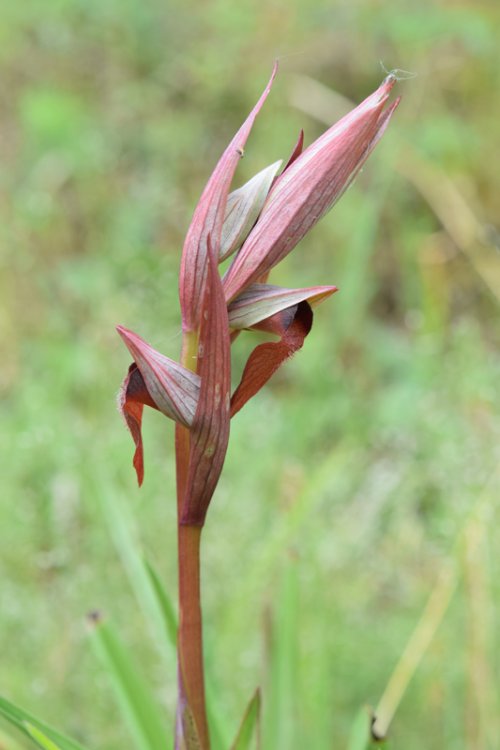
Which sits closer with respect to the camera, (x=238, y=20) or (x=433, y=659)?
(x=433, y=659)

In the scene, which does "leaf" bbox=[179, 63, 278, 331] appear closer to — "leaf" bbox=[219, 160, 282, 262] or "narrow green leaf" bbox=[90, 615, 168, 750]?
"leaf" bbox=[219, 160, 282, 262]

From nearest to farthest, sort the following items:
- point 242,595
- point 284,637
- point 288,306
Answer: point 288,306
point 284,637
point 242,595

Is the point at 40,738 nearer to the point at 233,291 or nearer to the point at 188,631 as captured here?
the point at 188,631

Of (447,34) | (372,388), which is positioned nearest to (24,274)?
(372,388)

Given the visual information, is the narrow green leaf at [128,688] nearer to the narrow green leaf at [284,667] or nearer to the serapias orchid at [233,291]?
the narrow green leaf at [284,667]

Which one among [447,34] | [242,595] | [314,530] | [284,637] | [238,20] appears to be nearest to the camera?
[284,637]

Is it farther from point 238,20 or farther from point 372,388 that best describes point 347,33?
A: point 372,388
